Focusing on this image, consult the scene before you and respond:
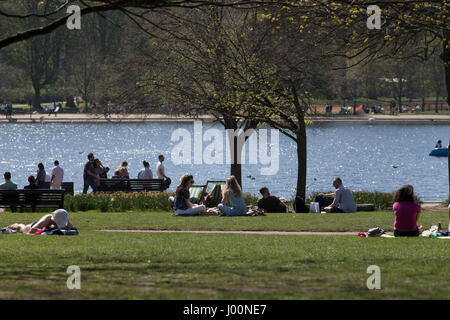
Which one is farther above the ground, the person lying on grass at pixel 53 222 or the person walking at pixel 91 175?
the person walking at pixel 91 175

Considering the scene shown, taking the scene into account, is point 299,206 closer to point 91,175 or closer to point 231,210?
point 231,210

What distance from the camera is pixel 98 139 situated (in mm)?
90562

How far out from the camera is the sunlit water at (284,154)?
48344 mm

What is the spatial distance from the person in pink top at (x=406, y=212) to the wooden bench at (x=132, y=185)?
13084mm

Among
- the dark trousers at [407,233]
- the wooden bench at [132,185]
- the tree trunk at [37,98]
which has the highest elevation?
the tree trunk at [37,98]

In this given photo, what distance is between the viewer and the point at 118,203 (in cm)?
2322

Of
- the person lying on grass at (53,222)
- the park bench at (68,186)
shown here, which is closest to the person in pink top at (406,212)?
the person lying on grass at (53,222)

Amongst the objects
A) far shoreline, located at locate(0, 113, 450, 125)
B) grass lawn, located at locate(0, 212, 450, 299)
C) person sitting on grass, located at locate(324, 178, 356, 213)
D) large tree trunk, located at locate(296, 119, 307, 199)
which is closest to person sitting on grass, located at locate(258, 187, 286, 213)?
person sitting on grass, located at locate(324, 178, 356, 213)

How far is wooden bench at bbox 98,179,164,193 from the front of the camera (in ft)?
87.1

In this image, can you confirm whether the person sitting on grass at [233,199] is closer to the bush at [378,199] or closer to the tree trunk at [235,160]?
the bush at [378,199]

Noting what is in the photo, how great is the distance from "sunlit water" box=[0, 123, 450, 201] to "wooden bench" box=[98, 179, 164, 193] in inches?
454

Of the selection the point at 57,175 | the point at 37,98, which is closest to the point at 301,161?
the point at 57,175

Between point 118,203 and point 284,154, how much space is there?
1903 inches
